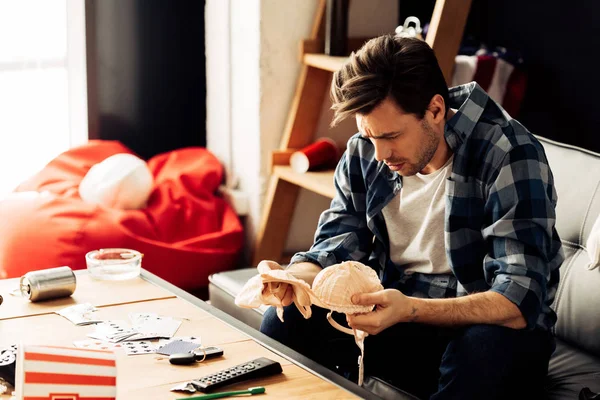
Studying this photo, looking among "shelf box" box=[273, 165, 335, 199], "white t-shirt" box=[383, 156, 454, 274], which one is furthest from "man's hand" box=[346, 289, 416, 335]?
"shelf box" box=[273, 165, 335, 199]

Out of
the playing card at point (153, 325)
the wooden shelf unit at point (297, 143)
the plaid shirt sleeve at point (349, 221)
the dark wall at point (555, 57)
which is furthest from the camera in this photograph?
the dark wall at point (555, 57)

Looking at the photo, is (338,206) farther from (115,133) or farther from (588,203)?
(115,133)

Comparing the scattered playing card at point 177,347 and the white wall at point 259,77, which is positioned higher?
the white wall at point 259,77

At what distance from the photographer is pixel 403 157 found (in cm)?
199

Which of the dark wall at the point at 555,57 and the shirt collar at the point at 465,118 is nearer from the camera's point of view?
the shirt collar at the point at 465,118

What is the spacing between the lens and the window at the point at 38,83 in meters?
3.42

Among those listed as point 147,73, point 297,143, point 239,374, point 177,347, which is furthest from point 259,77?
point 239,374

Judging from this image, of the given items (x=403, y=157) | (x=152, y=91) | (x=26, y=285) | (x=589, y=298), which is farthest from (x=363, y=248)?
(x=152, y=91)

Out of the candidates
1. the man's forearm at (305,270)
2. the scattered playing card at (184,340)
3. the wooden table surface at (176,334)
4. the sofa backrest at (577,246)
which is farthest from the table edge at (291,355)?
the sofa backrest at (577,246)

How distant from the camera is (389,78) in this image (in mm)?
1942

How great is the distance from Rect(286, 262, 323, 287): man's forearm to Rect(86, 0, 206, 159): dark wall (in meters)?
1.74

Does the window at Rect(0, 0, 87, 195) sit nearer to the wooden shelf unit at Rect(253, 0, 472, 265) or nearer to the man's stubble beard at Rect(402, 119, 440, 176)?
the wooden shelf unit at Rect(253, 0, 472, 265)

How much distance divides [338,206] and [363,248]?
4.9 inches

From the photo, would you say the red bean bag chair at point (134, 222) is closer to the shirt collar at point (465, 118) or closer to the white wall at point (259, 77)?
the white wall at point (259, 77)
